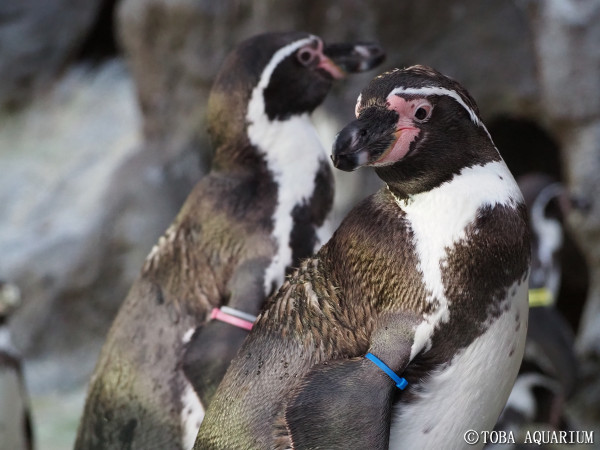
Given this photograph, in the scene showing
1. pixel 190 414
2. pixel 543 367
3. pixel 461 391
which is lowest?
pixel 543 367

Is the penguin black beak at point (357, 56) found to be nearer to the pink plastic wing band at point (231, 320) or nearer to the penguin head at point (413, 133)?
the pink plastic wing band at point (231, 320)

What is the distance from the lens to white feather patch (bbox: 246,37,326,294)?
8.36ft

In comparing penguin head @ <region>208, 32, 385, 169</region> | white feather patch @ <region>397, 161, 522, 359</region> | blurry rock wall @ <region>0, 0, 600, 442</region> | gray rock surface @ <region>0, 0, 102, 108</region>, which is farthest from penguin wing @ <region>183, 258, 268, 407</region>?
gray rock surface @ <region>0, 0, 102, 108</region>

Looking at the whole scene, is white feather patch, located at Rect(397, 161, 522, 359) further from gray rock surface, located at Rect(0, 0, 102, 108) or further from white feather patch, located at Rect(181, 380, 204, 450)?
gray rock surface, located at Rect(0, 0, 102, 108)

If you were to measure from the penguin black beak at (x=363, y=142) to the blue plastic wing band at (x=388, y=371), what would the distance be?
35 cm

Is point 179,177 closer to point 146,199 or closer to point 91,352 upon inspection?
point 146,199

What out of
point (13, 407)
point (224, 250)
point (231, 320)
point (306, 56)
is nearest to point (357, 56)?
point (306, 56)

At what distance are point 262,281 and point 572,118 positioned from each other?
3.04 metres

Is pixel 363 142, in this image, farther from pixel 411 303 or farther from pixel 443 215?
pixel 411 303

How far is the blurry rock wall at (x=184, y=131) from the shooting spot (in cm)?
556

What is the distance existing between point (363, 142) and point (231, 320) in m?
0.84

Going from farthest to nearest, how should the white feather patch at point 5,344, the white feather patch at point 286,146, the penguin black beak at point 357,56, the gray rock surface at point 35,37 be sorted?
1. the gray rock surface at point 35,37
2. the white feather patch at point 5,344
3. the penguin black beak at point 357,56
4. the white feather patch at point 286,146

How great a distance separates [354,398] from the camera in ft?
5.33

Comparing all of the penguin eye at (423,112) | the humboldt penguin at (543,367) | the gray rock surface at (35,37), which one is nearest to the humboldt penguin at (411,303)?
the penguin eye at (423,112)
